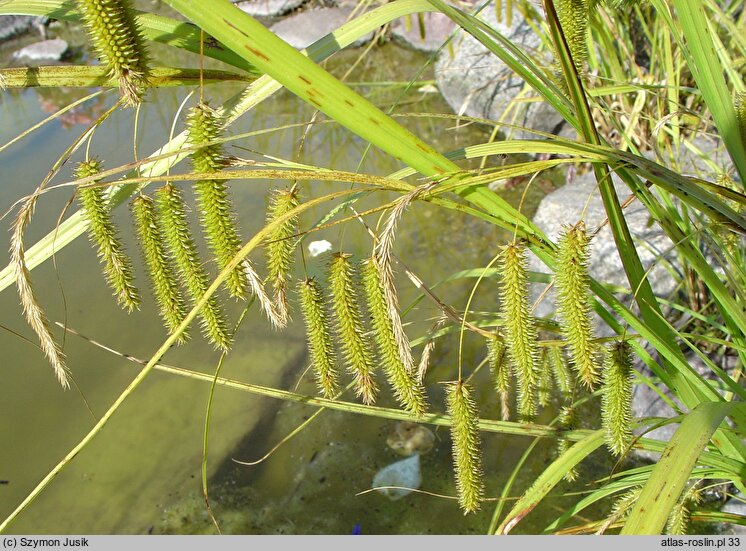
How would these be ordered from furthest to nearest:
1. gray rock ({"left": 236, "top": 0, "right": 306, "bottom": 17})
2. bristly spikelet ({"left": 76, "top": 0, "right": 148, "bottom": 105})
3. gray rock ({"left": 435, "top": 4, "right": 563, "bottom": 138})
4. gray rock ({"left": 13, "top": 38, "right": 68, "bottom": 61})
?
gray rock ({"left": 236, "top": 0, "right": 306, "bottom": 17}), gray rock ({"left": 13, "top": 38, "right": 68, "bottom": 61}), gray rock ({"left": 435, "top": 4, "right": 563, "bottom": 138}), bristly spikelet ({"left": 76, "top": 0, "right": 148, "bottom": 105})

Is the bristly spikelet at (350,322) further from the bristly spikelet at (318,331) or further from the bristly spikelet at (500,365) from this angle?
the bristly spikelet at (500,365)

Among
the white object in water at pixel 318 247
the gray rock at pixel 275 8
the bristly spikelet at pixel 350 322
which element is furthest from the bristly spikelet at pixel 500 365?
the gray rock at pixel 275 8

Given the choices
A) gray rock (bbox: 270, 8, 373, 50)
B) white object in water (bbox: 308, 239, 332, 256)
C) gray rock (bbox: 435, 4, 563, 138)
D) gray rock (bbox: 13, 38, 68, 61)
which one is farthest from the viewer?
gray rock (bbox: 13, 38, 68, 61)

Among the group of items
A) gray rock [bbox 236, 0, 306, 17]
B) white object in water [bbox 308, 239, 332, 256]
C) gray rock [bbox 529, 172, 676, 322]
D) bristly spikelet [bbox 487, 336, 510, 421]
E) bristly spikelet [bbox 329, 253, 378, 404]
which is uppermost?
bristly spikelet [bbox 329, 253, 378, 404]

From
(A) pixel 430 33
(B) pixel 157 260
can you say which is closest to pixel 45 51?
(A) pixel 430 33

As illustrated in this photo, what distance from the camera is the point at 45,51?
6598 mm

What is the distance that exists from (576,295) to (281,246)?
Result: 0.46 meters

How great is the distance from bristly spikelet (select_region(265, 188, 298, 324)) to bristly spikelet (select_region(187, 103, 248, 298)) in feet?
0.15

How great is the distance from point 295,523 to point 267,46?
2180 millimetres

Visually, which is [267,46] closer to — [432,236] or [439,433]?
[439,433]

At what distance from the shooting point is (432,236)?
402 centimetres

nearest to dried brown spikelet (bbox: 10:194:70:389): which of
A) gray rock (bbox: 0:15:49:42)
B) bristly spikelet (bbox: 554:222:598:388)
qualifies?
bristly spikelet (bbox: 554:222:598:388)

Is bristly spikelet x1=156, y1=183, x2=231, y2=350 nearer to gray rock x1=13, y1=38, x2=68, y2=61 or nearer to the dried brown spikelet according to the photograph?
the dried brown spikelet

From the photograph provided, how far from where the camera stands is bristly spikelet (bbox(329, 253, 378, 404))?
1106 millimetres
